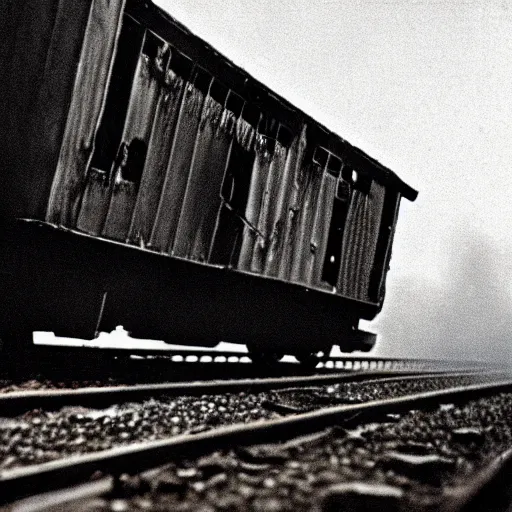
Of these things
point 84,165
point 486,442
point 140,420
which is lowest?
point 140,420

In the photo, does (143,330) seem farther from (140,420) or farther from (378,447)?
(378,447)

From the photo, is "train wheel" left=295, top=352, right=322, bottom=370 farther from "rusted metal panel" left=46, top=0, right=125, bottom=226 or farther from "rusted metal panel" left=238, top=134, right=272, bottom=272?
"rusted metal panel" left=46, top=0, right=125, bottom=226

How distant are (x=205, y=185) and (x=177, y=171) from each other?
61 centimetres

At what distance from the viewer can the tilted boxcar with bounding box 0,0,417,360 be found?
19.5ft

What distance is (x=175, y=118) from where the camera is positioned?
7414mm

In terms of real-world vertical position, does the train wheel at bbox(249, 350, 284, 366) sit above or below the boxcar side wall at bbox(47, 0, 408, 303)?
below

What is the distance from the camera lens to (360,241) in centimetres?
1188

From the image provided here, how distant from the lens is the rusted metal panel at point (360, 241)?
11367 millimetres

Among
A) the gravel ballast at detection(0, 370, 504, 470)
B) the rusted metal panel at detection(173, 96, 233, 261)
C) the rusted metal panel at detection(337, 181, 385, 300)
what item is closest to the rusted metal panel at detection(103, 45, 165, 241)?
the rusted metal panel at detection(173, 96, 233, 261)

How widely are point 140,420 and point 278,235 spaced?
19.2 ft

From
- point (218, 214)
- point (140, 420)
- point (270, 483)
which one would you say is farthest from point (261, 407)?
point (218, 214)

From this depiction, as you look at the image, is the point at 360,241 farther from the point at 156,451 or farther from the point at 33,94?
the point at 156,451

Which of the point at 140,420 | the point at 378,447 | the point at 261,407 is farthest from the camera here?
the point at 261,407

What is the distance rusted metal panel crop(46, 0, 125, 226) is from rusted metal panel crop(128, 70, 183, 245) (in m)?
0.91
